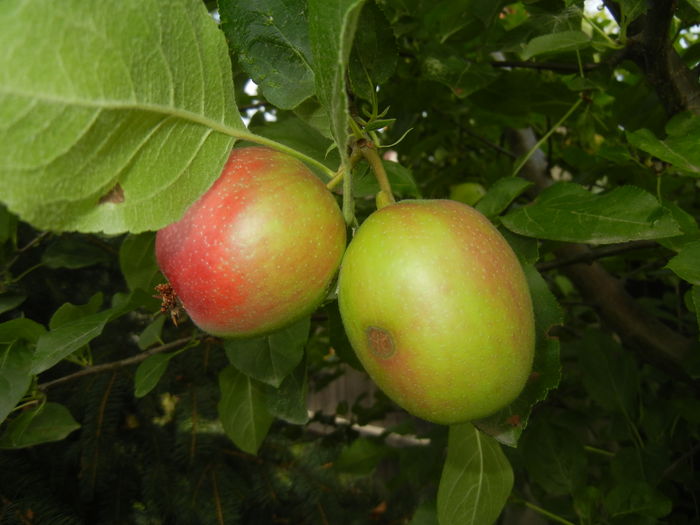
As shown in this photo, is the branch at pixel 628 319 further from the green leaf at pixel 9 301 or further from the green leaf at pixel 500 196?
the green leaf at pixel 9 301

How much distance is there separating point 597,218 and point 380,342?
1.25ft

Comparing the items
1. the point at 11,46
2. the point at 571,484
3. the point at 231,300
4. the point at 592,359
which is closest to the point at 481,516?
the point at 231,300

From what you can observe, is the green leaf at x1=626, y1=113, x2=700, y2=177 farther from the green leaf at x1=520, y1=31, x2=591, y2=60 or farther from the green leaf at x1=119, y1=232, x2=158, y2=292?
the green leaf at x1=119, y1=232, x2=158, y2=292

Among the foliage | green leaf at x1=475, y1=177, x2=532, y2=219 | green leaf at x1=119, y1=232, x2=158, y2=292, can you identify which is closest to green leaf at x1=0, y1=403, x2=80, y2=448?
the foliage

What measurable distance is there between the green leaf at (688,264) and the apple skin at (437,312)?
0.85ft

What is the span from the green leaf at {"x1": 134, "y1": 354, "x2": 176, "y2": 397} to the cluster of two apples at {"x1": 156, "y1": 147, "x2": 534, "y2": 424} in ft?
1.73

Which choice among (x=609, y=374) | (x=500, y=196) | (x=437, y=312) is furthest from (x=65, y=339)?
(x=609, y=374)

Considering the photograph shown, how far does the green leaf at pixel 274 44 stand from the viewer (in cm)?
62

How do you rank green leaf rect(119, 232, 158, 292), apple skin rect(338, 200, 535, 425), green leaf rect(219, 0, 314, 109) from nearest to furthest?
apple skin rect(338, 200, 535, 425), green leaf rect(219, 0, 314, 109), green leaf rect(119, 232, 158, 292)

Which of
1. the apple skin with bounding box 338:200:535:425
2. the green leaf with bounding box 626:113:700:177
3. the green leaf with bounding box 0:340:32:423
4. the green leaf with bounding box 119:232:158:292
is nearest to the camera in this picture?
the apple skin with bounding box 338:200:535:425

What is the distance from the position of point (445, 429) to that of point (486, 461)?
0.77 meters

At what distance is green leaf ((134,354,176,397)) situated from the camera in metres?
1.04

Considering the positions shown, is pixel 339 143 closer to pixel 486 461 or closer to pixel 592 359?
pixel 486 461

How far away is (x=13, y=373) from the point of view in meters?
0.92
